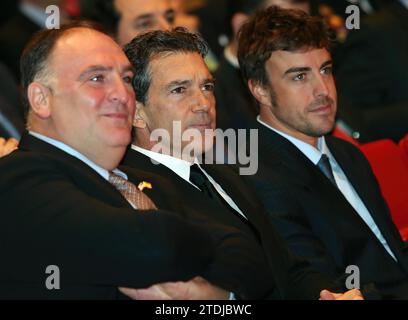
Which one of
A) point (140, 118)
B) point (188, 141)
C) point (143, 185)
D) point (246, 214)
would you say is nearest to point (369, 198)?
point (246, 214)

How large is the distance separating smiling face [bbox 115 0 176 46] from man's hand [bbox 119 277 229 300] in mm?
2509

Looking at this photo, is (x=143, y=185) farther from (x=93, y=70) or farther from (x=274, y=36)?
(x=274, y=36)

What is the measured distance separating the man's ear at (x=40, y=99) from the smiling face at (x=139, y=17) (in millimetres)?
2158

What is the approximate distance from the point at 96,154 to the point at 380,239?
53.2 inches

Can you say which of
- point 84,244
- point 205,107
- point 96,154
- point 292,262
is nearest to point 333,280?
point 292,262

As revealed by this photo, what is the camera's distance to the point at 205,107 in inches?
124

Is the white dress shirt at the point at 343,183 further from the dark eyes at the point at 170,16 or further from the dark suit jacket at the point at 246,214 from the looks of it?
the dark eyes at the point at 170,16

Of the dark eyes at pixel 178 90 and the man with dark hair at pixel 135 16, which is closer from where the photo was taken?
the dark eyes at pixel 178 90

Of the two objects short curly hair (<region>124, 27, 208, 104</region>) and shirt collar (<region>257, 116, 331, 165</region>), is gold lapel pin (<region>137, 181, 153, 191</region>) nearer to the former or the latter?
short curly hair (<region>124, 27, 208, 104</region>)

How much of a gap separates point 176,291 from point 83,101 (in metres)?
0.61

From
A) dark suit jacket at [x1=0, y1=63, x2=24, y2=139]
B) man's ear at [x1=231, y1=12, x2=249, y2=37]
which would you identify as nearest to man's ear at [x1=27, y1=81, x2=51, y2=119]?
dark suit jacket at [x1=0, y1=63, x2=24, y2=139]

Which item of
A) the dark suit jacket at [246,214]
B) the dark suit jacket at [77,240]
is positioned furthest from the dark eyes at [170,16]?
the dark suit jacket at [77,240]

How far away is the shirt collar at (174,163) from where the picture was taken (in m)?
3.01

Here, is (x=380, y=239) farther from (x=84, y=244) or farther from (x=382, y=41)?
Result: (x=382, y=41)
